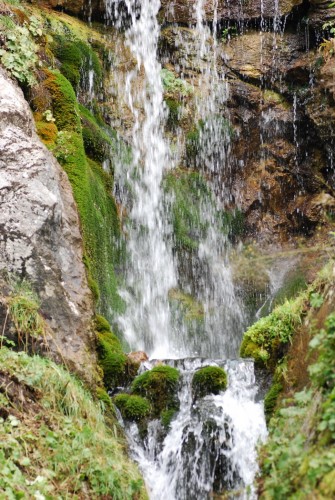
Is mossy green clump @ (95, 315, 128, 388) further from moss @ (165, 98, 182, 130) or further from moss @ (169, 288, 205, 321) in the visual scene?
moss @ (165, 98, 182, 130)

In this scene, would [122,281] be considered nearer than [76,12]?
Yes

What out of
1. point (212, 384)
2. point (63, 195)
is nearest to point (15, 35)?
point (63, 195)

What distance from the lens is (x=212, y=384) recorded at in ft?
22.6

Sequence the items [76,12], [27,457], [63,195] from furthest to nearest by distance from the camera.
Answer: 1. [76,12]
2. [63,195]
3. [27,457]

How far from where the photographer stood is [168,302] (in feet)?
38.1

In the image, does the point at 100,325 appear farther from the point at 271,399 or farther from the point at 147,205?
the point at 147,205

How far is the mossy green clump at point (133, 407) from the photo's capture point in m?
6.63

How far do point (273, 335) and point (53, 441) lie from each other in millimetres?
3230

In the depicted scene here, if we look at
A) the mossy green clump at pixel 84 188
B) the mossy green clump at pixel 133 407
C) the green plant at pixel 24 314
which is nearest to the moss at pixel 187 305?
the mossy green clump at pixel 84 188

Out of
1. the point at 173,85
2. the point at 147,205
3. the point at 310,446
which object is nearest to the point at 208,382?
the point at 310,446

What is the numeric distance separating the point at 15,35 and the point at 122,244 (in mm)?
4299

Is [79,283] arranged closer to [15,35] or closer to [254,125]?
[15,35]

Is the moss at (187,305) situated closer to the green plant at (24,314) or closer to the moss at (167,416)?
the moss at (167,416)

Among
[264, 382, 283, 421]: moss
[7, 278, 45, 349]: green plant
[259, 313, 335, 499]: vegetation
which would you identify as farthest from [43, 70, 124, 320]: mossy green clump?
[259, 313, 335, 499]: vegetation
